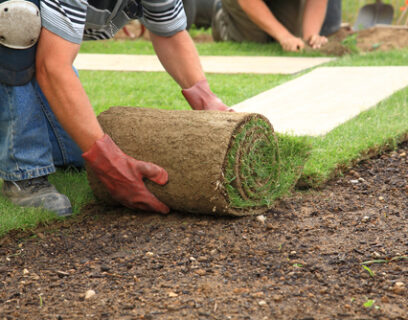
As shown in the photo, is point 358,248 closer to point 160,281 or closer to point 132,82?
point 160,281

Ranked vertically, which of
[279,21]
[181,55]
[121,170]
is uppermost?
[181,55]

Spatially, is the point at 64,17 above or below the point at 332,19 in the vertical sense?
above

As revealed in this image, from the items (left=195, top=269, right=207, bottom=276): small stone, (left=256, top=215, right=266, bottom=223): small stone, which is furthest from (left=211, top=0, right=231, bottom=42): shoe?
(left=195, top=269, right=207, bottom=276): small stone

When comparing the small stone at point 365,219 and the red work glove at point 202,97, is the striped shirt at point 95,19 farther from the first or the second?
the small stone at point 365,219

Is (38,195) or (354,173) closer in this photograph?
(38,195)

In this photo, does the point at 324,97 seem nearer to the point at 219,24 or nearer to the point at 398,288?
the point at 398,288

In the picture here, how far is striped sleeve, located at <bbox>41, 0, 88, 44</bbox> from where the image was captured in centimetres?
236

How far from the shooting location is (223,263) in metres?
2.14

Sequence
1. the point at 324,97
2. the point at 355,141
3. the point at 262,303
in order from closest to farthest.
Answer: the point at 262,303
the point at 355,141
the point at 324,97

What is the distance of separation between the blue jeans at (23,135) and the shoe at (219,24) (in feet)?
16.0

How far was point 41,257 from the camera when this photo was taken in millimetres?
2293

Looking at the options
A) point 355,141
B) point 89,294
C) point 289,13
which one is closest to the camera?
point 89,294

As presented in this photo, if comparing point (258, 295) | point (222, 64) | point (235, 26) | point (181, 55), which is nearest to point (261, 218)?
point (258, 295)

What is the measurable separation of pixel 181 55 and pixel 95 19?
0.48m
